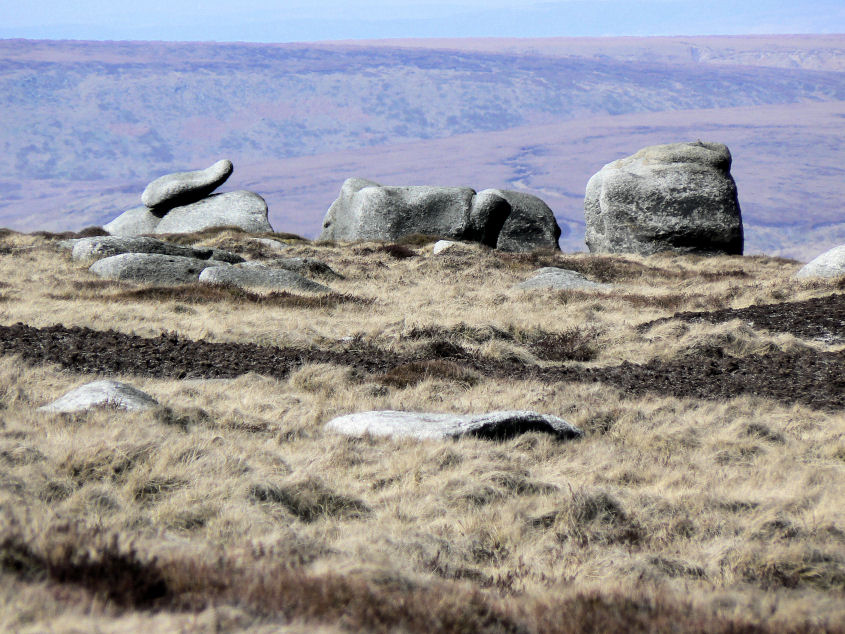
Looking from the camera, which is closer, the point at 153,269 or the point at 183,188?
the point at 153,269

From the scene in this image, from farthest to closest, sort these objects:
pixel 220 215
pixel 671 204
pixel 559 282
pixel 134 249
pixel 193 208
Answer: pixel 193 208 → pixel 220 215 → pixel 671 204 → pixel 134 249 → pixel 559 282

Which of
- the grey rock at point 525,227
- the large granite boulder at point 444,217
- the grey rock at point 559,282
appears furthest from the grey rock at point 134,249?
the grey rock at point 525,227

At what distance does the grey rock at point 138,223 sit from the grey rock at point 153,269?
21.7 metres

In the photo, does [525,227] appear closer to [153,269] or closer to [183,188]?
[183,188]

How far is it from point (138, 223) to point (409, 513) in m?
42.9

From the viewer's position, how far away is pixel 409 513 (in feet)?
20.0

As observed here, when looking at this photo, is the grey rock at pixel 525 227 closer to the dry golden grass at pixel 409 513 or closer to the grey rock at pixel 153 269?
the grey rock at pixel 153 269

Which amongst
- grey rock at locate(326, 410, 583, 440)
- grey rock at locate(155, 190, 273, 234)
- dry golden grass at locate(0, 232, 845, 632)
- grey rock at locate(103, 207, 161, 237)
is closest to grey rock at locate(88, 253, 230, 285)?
dry golden grass at locate(0, 232, 845, 632)

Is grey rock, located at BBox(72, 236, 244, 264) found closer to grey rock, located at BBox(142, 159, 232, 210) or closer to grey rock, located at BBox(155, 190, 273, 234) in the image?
grey rock, located at BBox(155, 190, 273, 234)

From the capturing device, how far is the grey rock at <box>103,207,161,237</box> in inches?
1751

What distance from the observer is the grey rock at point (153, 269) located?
73.7ft

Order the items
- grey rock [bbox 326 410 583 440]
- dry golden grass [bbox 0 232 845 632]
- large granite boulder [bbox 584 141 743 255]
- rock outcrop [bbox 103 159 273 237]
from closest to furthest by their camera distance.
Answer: dry golden grass [bbox 0 232 845 632], grey rock [bbox 326 410 583 440], large granite boulder [bbox 584 141 743 255], rock outcrop [bbox 103 159 273 237]

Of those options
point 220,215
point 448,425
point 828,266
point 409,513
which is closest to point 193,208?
point 220,215

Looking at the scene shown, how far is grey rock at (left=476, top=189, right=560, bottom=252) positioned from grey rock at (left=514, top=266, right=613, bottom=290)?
1509 cm
